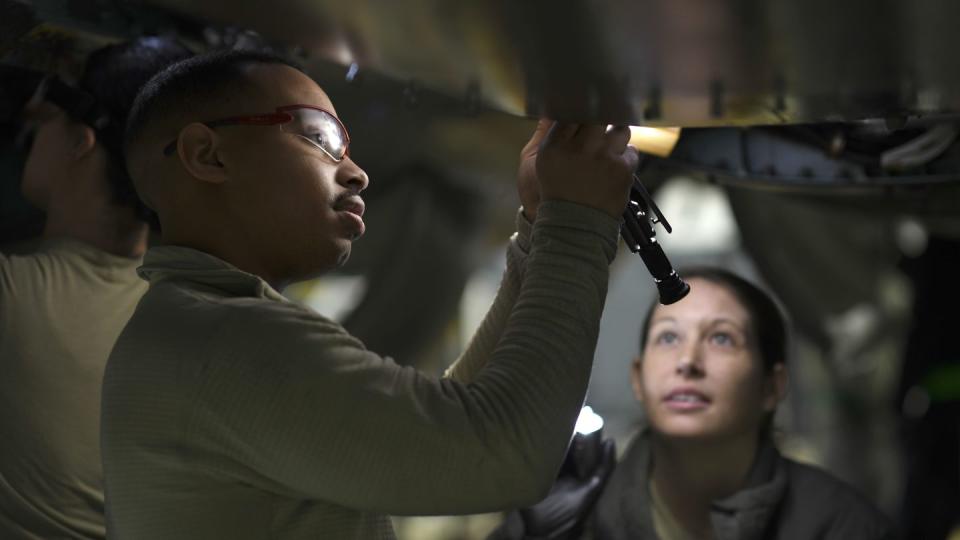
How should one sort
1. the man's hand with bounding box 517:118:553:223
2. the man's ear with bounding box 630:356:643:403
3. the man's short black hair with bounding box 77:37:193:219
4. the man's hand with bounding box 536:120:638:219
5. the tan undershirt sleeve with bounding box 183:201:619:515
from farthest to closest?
the man's ear with bounding box 630:356:643:403 → the man's short black hair with bounding box 77:37:193:219 → the man's hand with bounding box 517:118:553:223 → the man's hand with bounding box 536:120:638:219 → the tan undershirt sleeve with bounding box 183:201:619:515

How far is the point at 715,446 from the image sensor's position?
94.3 inches

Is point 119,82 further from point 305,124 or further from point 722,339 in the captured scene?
point 722,339

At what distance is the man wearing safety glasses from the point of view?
103cm

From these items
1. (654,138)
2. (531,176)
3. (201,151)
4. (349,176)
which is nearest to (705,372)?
(654,138)

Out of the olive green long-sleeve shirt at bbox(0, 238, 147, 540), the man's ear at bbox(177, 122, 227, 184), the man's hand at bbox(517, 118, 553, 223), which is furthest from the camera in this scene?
the olive green long-sleeve shirt at bbox(0, 238, 147, 540)

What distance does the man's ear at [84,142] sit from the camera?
1942 mm

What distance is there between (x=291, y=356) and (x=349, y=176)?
10.7 inches

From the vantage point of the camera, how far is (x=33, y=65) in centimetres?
188

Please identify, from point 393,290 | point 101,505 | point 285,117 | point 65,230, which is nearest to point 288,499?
point 285,117

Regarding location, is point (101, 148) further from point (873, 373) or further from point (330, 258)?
point (873, 373)

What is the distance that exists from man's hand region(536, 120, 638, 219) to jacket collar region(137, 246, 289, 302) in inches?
10.8

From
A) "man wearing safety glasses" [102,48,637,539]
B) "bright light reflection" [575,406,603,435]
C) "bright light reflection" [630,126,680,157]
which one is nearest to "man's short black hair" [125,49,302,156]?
"man wearing safety glasses" [102,48,637,539]

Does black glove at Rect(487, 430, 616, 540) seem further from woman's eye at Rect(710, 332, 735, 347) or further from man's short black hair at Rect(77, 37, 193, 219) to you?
man's short black hair at Rect(77, 37, 193, 219)

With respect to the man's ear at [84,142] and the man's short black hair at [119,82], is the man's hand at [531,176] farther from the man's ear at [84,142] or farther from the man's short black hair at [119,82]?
the man's ear at [84,142]
